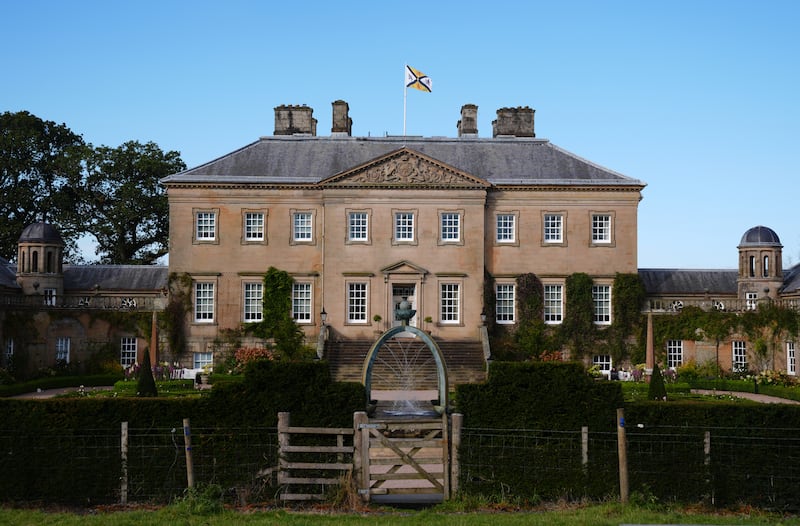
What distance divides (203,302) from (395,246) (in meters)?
8.68

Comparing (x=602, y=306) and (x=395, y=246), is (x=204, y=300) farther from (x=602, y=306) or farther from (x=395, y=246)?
(x=602, y=306)

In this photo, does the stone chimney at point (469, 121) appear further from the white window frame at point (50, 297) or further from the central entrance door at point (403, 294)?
the white window frame at point (50, 297)

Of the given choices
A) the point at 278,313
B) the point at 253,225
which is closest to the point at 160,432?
the point at 278,313

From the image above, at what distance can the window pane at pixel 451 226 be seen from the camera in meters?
37.8

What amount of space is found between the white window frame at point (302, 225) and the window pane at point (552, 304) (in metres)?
10.5

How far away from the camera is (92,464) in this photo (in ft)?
44.2

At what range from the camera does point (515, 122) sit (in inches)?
1657

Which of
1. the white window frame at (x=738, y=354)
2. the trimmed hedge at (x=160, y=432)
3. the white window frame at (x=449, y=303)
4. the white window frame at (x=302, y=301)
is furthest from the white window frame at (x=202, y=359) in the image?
the trimmed hedge at (x=160, y=432)

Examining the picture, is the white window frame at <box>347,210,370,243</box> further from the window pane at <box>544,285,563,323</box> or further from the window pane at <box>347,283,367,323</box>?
the window pane at <box>544,285,563,323</box>

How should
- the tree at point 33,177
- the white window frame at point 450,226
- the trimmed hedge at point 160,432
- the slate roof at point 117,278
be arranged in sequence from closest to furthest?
the trimmed hedge at point 160,432 → the white window frame at point 450,226 → the slate roof at point 117,278 → the tree at point 33,177

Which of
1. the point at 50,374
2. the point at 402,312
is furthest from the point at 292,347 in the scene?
the point at 402,312

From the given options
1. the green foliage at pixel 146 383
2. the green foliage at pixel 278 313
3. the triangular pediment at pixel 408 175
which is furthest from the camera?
the triangular pediment at pixel 408 175

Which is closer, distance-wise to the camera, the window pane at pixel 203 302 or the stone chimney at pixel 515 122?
the window pane at pixel 203 302

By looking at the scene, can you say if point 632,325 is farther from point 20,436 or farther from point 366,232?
point 20,436
